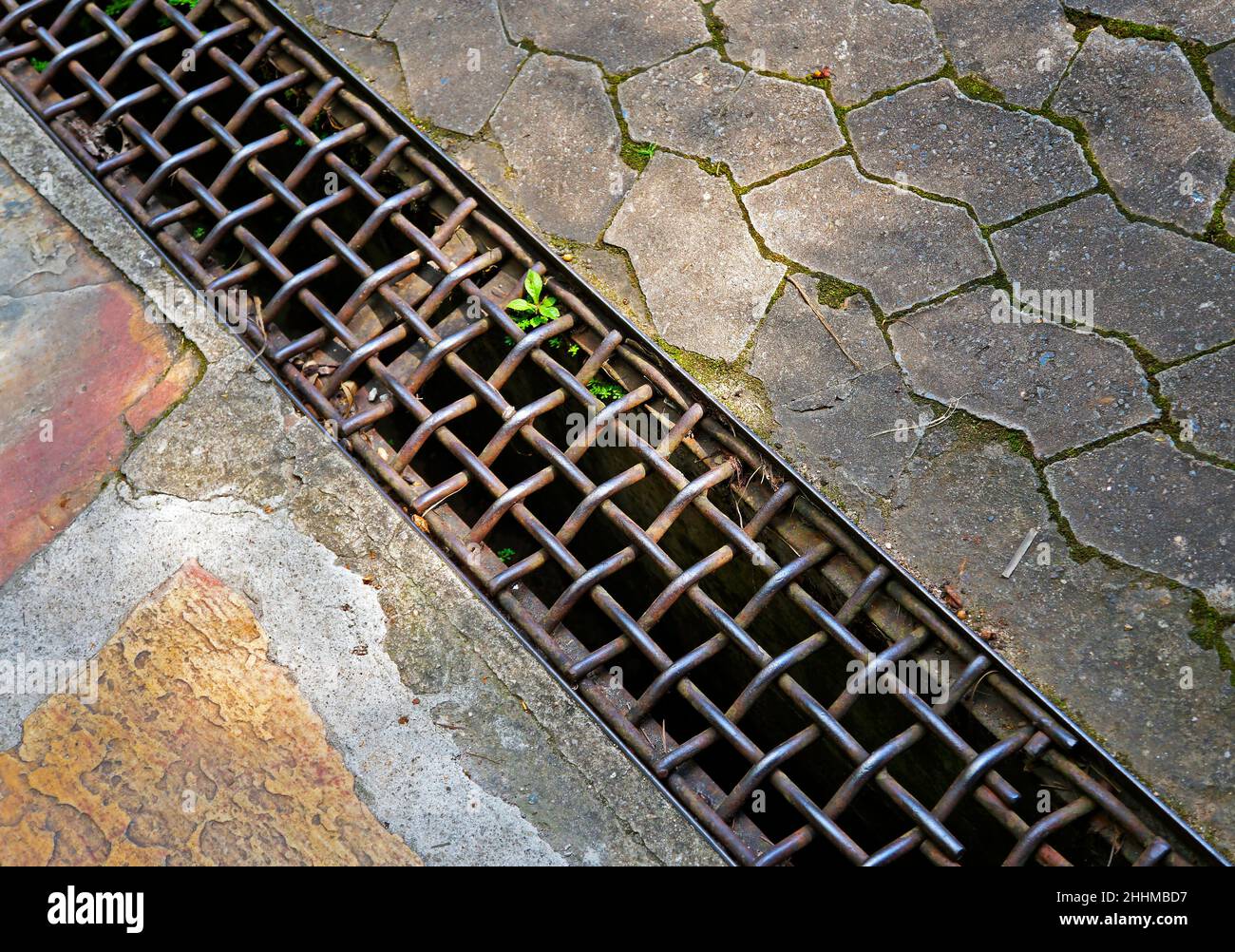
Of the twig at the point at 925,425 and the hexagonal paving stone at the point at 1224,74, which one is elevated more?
the hexagonal paving stone at the point at 1224,74

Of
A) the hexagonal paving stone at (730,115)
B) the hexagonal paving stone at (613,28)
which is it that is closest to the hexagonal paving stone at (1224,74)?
the hexagonal paving stone at (730,115)

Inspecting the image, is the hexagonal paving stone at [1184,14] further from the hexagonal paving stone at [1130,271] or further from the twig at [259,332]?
the twig at [259,332]

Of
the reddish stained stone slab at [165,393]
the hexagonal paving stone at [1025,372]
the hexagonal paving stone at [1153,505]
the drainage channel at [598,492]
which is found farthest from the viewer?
the reddish stained stone slab at [165,393]

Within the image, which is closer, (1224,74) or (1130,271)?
(1130,271)

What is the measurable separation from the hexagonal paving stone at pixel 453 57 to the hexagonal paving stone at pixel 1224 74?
1864 mm

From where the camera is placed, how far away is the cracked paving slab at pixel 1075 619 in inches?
A: 78.6

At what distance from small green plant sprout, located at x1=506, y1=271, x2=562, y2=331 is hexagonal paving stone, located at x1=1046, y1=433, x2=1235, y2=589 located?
1238 millimetres

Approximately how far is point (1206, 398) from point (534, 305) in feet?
5.23

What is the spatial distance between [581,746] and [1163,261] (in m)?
1.82

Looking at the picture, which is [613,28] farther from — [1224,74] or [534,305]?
[1224,74]

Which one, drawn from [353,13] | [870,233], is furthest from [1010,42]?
[353,13]

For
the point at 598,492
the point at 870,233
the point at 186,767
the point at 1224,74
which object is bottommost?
the point at 186,767

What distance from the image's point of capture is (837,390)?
238 cm
